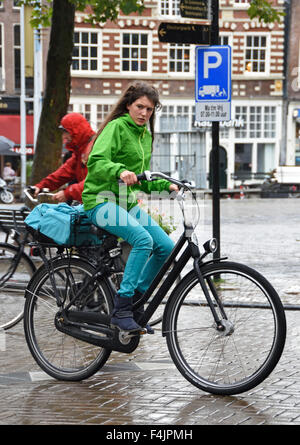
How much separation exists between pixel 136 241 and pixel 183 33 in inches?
165

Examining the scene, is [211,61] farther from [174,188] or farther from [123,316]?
[123,316]

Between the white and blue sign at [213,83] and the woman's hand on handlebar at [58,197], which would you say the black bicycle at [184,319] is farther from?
the white and blue sign at [213,83]

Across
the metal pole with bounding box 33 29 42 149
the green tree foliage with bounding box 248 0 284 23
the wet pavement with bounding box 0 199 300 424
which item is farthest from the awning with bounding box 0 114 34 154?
the wet pavement with bounding box 0 199 300 424

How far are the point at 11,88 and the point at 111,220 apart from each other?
31657mm

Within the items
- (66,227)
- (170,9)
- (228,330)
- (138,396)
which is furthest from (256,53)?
(138,396)

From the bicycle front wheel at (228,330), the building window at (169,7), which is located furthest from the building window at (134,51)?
the bicycle front wheel at (228,330)

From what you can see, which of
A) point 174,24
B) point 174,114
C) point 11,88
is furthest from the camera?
point 174,114

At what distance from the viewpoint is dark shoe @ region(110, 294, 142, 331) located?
4.65 meters

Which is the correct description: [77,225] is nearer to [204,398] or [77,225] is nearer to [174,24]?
[204,398]

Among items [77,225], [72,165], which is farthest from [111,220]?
[72,165]

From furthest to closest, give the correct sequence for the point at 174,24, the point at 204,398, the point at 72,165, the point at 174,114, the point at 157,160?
the point at 174,114 < the point at 157,160 < the point at 174,24 < the point at 72,165 < the point at 204,398

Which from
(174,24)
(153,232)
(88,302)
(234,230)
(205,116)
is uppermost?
(174,24)

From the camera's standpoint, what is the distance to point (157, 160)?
104ft

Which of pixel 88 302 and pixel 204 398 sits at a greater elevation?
pixel 88 302
